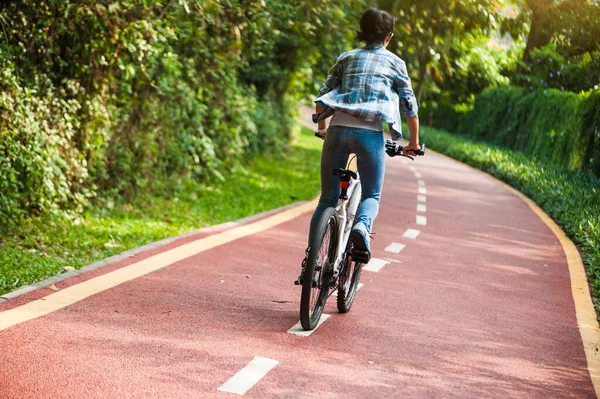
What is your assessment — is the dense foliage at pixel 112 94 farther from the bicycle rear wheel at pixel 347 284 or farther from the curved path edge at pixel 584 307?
the curved path edge at pixel 584 307

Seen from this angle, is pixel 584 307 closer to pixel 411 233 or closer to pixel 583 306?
pixel 583 306

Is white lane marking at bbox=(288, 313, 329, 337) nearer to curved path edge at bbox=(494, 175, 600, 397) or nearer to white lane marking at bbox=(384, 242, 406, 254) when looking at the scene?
curved path edge at bbox=(494, 175, 600, 397)

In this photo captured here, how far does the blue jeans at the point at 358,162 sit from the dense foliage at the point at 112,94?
351cm

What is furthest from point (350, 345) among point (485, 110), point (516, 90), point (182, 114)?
point (485, 110)

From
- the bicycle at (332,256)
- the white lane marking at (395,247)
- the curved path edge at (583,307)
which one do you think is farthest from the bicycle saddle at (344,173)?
the white lane marking at (395,247)

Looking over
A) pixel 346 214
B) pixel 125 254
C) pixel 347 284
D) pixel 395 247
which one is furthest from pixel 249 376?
pixel 395 247

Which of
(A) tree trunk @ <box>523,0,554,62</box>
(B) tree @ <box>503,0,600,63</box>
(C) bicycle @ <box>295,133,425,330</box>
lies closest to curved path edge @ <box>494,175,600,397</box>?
(C) bicycle @ <box>295,133,425,330</box>

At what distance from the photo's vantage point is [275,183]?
15.8 metres

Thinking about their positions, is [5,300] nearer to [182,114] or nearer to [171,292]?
[171,292]

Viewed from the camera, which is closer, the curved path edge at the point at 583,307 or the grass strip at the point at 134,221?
the curved path edge at the point at 583,307

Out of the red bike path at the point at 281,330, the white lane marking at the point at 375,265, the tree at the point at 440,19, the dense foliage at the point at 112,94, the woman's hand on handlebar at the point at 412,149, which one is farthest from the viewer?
the tree at the point at 440,19

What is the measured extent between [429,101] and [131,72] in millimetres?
39602

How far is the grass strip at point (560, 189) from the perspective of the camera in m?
10.1

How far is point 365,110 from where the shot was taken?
5730 mm
